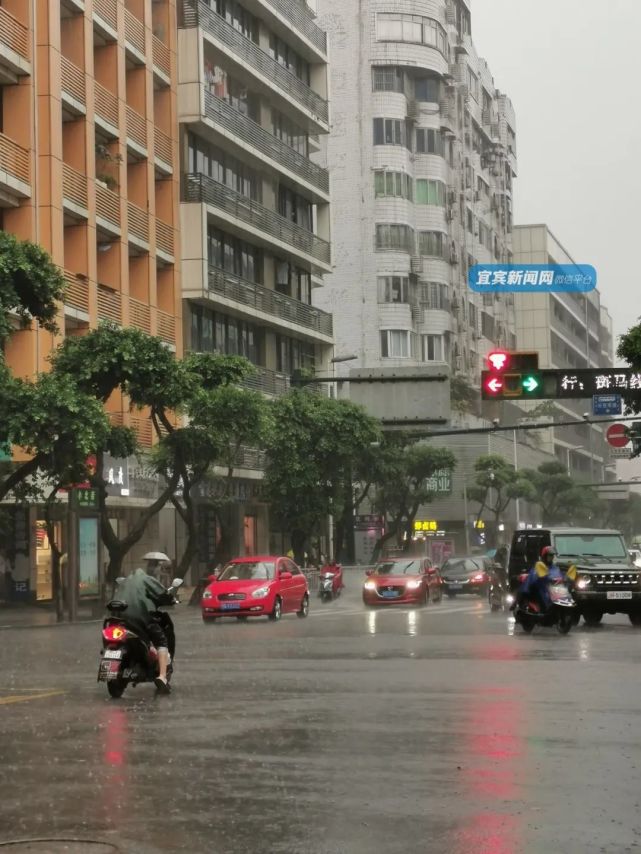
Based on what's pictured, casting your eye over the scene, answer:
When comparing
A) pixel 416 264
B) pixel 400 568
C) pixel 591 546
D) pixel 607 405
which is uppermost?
pixel 416 264

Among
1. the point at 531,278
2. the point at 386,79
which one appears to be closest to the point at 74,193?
the point at 386,79

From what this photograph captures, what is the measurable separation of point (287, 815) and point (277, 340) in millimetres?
59367

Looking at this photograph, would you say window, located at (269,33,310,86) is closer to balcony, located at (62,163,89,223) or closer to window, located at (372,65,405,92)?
window, located at (372,65,405,92)

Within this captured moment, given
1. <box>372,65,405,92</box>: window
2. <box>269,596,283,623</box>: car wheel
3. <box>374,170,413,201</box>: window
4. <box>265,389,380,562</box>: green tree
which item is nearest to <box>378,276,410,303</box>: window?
<box>374,170,413,201</box>: window

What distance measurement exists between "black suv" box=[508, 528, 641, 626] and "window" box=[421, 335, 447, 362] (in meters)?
61.4

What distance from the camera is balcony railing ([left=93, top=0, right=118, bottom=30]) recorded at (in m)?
50.1

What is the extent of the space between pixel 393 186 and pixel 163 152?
37.7 meters

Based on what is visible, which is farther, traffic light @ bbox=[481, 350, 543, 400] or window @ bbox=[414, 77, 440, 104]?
window @ bbox=[414, 77, 440, 104]

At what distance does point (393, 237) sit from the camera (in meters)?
92.4

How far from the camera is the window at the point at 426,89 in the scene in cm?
9631

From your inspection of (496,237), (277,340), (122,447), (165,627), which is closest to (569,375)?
(122,447)

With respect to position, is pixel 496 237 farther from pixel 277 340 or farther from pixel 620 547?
pixel 620 547

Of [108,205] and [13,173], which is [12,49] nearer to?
[13,173]

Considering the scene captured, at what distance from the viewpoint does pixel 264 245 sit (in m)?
65.8
